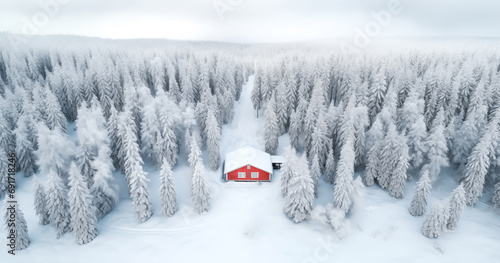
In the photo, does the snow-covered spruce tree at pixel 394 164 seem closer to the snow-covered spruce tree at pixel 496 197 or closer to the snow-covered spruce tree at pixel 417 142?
the snow-covered spruce tree at pixel 417 142

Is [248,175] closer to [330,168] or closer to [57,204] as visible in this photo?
[330,168]

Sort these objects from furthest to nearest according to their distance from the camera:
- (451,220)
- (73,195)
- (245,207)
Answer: (245,207) < (451,220) < (73,195)

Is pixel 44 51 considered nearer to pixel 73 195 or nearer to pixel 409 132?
pixel 73 195

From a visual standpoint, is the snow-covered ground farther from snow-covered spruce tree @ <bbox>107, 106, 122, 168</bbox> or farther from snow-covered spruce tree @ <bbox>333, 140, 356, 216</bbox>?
snow-covered spruce tree @ <bbox>107, 106, 122, 168</bbox>

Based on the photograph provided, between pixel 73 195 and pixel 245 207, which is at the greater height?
pixel 73 195

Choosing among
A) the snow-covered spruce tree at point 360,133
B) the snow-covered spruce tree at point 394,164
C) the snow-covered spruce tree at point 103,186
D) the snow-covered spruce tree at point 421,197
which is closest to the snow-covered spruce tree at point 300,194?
the snow-covered spruce tree at point 360,133

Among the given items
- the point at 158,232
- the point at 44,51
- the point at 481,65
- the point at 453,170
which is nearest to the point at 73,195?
the point at 158,232
